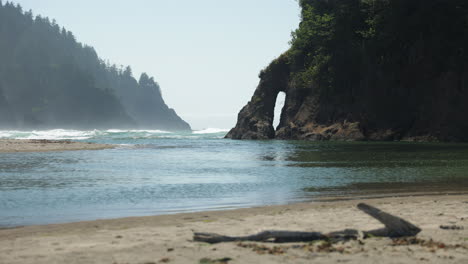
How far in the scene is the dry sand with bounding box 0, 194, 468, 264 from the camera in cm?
663

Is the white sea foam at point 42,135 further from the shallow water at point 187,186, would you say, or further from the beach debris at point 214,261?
the beach debris at point 214,261

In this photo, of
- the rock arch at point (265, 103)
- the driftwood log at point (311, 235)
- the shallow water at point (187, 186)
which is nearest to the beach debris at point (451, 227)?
the driftwood log at point (311, 235)

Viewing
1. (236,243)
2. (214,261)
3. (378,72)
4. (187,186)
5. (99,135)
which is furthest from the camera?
(99,135)

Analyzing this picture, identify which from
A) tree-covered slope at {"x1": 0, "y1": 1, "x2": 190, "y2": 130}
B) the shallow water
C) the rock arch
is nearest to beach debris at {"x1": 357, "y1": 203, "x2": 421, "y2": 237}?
the shallow water

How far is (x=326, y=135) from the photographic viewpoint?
60.6m

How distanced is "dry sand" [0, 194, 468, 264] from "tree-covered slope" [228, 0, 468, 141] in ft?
132

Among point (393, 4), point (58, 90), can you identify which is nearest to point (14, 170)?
point (393, 4)

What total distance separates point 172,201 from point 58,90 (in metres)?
177

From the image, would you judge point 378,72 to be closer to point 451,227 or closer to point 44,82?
point 451,227

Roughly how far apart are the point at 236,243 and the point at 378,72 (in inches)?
2080

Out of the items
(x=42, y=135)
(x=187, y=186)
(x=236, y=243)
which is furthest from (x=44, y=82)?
(x=236, y=243)

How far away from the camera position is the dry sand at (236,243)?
663cm

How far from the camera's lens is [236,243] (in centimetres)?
747

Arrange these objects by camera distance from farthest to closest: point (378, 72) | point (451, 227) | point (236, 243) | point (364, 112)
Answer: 1. point (364, 112)
2. point (378, 72)
3. point (451, 227)
4. point (236, 243)
